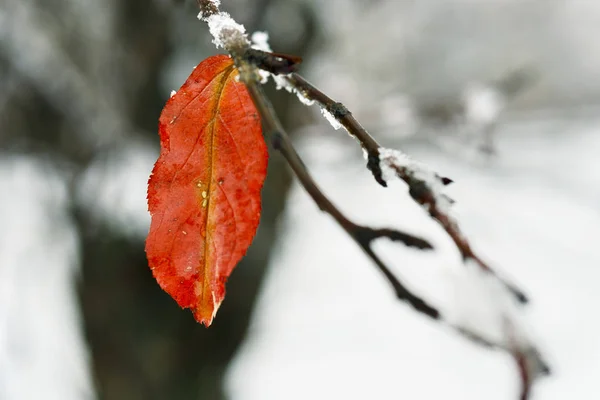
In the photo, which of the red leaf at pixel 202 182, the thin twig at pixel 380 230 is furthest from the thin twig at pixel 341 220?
the red leaf at pixel 202 182

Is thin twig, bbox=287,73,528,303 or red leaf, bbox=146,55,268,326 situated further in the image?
red leaf, bbox=146,55,268,326

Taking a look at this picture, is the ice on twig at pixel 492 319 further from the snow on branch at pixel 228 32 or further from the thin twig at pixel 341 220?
the snow on branch at pixel 228 32

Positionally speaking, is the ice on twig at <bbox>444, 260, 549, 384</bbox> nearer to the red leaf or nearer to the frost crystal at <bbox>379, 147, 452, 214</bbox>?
the frost crystal at <bbox>379, 147, 452, 214</bbox>

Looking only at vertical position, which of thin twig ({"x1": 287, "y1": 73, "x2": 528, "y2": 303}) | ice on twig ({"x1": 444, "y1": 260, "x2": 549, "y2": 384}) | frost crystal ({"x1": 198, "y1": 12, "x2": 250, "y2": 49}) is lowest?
ice on twig ({"x1": 444, "y1": 260, "x2": 549, "y2": 384})

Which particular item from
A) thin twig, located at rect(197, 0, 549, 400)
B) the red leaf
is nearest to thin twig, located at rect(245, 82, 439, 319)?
thin twig, located at rect(197, 0, 549, 400)

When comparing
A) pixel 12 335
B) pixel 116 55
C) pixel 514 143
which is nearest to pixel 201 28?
pixel 116 55

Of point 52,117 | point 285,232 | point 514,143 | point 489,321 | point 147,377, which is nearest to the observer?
point 489,321

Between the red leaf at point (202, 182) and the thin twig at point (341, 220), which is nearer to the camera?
the thin twig at point (341, 220)

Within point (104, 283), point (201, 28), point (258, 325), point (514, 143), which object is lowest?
point (104, 283)

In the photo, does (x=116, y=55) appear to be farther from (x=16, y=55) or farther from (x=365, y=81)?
(x=365, y=81)
